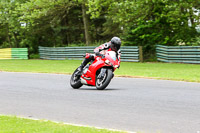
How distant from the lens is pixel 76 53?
1291 inches

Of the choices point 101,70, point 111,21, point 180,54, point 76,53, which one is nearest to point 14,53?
point 76,53

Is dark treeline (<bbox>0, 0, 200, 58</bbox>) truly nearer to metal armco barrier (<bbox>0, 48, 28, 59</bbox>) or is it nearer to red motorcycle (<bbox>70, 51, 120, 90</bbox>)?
metal armco barrier (<bbox>0, 48, 28, 59</bbox>)

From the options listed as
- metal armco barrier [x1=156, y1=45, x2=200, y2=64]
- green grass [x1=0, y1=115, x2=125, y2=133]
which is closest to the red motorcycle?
green grass [x1=0, y1=115, x2=125, y2=133]

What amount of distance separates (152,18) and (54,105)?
23869mm

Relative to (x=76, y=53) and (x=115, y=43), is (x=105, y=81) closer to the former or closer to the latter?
(x=115, y=43)

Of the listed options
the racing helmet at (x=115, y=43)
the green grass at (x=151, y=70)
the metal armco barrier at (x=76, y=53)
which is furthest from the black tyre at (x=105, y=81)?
the metal armco barrier at (x=76, y=53)

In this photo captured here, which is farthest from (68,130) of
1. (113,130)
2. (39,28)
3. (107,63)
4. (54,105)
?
(39,28)

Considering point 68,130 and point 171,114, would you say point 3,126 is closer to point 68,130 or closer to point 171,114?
point 68,130

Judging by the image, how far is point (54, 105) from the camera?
8898 mm

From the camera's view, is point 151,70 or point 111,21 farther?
point 111,21

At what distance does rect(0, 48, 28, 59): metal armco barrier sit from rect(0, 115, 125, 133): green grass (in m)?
30.9

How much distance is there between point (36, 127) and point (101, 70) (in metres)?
4.63

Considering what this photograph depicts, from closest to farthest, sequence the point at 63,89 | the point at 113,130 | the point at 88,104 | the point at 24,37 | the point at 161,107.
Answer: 1. the point at 113,130
2. the point at 161,107
3. the point at 88,104
4. the point at 63,89
5. the point at 24,37

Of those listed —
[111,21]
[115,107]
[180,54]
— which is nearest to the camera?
[115,107]
